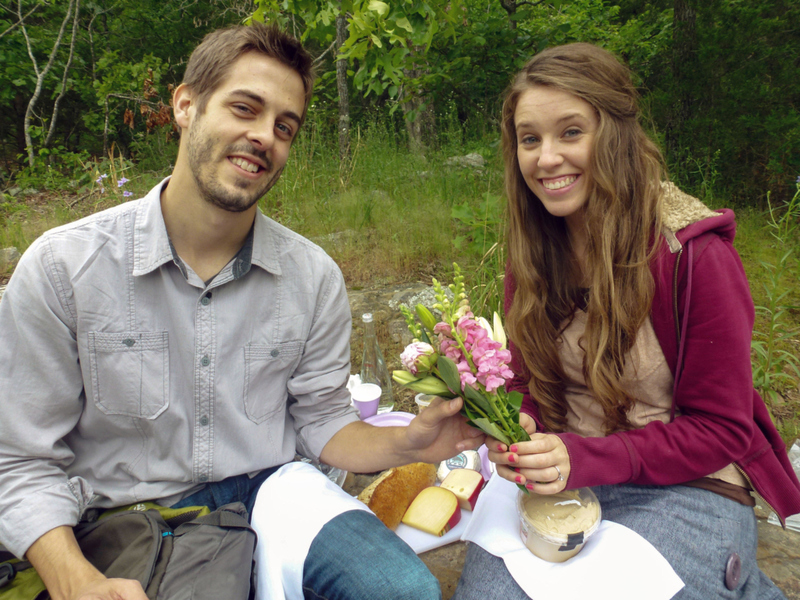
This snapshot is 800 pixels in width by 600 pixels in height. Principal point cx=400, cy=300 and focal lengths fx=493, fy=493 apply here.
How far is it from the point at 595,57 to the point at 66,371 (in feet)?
6.85

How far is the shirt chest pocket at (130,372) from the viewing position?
5.51 ft

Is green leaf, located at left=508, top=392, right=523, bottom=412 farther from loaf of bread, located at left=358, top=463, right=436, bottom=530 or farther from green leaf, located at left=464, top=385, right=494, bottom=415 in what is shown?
loaf of bread, located at left=358, top=463, right=436, bottom=530

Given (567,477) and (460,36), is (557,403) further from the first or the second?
(460,36)

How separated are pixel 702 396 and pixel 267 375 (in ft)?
5.00

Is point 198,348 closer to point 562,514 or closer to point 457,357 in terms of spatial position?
point 457,357

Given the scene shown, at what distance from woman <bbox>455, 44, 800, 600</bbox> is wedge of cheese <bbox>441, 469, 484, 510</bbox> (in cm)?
50

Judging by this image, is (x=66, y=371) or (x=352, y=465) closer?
(x=66, y=371)

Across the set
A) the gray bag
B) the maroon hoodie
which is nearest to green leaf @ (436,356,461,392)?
the maroon hoodie

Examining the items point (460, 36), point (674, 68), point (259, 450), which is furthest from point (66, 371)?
point (674, 68)

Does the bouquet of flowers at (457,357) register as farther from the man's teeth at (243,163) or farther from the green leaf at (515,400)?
the man's teeth at (243,163)

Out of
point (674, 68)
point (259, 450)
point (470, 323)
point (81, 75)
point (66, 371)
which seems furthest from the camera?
point (81, 75)

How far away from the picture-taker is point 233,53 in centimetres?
184

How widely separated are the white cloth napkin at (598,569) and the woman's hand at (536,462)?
0.21 m

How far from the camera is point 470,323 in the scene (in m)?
1.26
